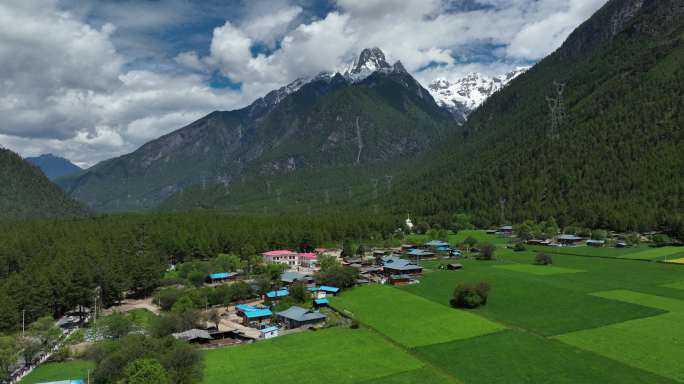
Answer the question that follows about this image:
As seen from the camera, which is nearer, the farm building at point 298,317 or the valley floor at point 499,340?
the valley floor at point 499,340

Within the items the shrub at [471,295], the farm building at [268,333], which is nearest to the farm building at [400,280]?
the shrub at [471,295]

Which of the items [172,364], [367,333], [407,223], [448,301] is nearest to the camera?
[172,364]

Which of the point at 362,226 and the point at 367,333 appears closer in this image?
the point at 367,333

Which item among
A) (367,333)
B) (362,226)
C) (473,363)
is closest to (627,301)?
(473,363)

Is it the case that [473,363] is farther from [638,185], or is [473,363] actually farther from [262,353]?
[638,185]

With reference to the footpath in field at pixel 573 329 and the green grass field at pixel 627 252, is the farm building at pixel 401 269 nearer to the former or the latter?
the footpath in field at pixel 573 329

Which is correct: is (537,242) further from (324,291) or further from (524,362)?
(524,362)

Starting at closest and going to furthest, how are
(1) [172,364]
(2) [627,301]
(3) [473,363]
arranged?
1. (1) [172,364]
2. (3) [473,363]
3. (2) [627,301]

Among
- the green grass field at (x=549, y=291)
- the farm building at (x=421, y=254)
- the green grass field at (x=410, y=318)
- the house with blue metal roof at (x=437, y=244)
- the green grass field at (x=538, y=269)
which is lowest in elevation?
the green grass field at (x=410, y=318)
